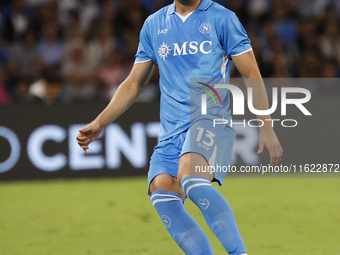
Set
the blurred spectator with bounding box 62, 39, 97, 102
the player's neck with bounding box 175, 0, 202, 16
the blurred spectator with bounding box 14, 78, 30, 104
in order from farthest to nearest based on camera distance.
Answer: the blurred spectator with bounding box 62, 39, 97, 102 → the blurred spectator with bounding box 14, 78, 30, 104 → the player's neck with bounding box 175, 0, 202, 16

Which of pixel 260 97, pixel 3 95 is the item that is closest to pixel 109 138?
pixel 3 95

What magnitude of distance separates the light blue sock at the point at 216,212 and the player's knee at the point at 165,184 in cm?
20

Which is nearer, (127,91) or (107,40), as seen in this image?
(127,91)

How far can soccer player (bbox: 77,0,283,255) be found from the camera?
10.8 ft

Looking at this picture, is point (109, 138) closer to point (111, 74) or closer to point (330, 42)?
point (111, 74)

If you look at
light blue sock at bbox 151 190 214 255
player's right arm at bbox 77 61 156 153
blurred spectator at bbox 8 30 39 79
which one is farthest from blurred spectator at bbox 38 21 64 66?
light blue sock at bbox 151 190 214 255

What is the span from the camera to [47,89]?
932 cm

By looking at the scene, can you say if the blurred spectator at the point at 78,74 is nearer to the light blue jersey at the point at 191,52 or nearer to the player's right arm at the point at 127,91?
the player's right arm at the point at 127,91

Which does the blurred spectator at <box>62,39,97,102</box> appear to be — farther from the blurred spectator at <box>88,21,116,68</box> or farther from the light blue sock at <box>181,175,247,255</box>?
the light blue sock at <box>181,175,247,255</box>

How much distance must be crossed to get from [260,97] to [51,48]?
7.44 metres

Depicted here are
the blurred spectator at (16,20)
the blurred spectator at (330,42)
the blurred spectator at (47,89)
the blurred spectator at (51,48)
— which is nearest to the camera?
the blurred spectator at (47,89)

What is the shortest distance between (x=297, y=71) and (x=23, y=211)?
6.01m

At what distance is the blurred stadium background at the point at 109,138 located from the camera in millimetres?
5501

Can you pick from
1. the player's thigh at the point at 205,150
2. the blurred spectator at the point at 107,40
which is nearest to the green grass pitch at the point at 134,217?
the player's thigh at the point at 205,150
